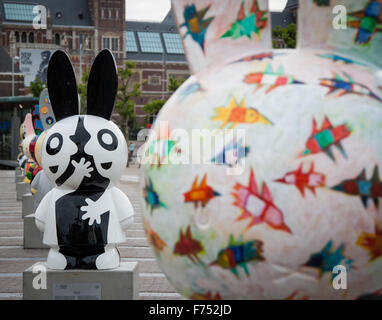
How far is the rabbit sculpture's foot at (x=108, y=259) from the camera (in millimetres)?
5377

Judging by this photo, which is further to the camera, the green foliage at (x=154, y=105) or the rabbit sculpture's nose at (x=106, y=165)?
the green foliage at (x=154, y=105)

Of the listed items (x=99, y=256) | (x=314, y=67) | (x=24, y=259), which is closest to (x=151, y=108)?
(x=24, y=259)

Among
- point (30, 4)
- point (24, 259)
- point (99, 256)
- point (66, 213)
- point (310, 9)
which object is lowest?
point (24, 259)

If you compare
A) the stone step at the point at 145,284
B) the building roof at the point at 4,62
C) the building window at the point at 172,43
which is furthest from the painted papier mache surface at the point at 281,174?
the building window at the point at 172,43

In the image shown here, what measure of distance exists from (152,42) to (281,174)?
2553 inches

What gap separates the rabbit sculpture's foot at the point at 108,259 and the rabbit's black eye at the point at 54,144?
0.95m

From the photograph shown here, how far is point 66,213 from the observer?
5328mm

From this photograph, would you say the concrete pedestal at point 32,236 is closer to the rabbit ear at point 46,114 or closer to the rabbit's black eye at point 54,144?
the rabbit ear at point 46,114

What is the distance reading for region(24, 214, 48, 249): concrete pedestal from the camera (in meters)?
8.96

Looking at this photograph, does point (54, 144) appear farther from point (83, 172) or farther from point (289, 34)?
point (289, 34)

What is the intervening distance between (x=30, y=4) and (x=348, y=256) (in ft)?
215

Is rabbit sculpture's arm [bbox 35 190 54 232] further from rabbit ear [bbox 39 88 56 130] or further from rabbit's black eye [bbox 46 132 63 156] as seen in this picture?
rabbit ear [bbox 39 88 56 130]

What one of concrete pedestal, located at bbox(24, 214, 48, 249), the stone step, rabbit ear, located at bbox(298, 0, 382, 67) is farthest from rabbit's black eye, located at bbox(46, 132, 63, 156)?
concrete pedestal, located at bbox(24, 214, 48, 249)
